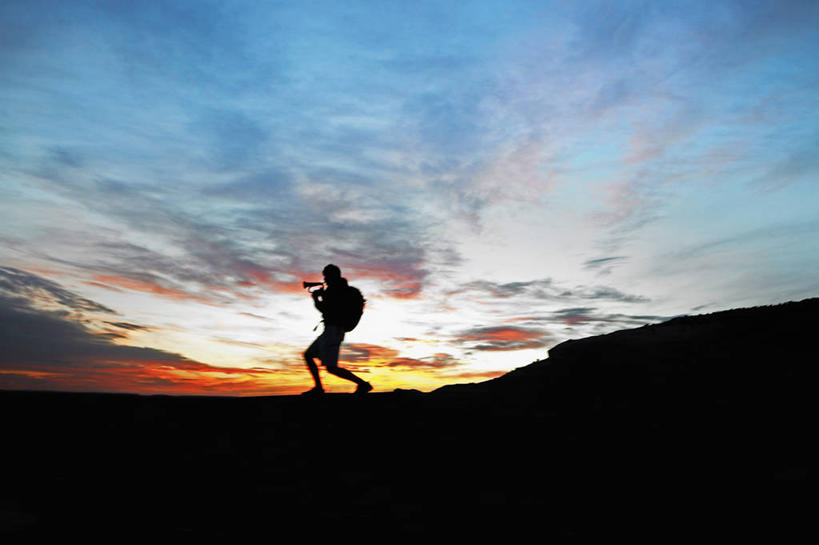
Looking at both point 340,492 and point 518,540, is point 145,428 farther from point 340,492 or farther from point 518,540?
point 518,540

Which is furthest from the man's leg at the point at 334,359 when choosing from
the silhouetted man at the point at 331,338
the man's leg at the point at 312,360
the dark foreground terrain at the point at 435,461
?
the dark foreground terrain at the point at 435,461

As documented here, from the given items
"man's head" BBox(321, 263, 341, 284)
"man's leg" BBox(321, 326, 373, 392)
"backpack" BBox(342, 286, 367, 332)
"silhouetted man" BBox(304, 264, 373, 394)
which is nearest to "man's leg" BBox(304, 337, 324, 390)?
"silhouetted man" BBox(304, 264, 373, 394)

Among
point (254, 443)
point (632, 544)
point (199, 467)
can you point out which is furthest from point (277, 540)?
point (632, 544)

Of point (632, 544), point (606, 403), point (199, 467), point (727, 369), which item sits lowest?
point (632, 544)

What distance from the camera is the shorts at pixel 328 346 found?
812 cm

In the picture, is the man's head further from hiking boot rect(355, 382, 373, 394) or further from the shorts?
hiking boot rect(355, 382, 373, 394)

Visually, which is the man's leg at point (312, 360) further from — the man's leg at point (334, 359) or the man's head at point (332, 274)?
the man's head at point (332, 274)

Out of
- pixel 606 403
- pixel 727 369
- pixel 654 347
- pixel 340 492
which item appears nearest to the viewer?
pixel 340 492

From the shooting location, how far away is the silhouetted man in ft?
26.7

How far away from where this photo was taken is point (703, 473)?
6023mm

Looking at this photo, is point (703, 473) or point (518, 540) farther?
point (703, 473)

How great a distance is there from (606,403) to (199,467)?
6.10 meters

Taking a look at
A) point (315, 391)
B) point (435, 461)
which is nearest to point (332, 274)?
point (315, 391)

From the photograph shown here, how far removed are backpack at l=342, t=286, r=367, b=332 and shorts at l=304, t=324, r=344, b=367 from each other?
0.14 metres
